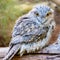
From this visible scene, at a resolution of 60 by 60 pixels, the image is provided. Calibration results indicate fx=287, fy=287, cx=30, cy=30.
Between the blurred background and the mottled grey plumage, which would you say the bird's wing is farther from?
the blurred background

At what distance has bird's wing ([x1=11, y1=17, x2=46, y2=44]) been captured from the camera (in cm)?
221

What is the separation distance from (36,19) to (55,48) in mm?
277

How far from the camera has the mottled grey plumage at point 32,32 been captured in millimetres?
2203

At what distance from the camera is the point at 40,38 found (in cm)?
228

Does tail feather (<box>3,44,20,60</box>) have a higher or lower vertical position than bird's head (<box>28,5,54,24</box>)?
lower

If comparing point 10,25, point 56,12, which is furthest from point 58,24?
point 10,25

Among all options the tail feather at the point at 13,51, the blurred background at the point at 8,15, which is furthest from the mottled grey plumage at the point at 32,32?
the blurred background at the point at 8,15

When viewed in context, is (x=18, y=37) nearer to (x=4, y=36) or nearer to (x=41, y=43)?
(x=41, y=43)

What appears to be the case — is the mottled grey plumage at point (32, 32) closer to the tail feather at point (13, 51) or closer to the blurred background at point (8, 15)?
the tail feather at point (13, 51)

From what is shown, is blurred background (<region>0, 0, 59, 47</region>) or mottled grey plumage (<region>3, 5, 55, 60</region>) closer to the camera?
mottled grey plumage (<region>3, 5, 55, 60</region>)

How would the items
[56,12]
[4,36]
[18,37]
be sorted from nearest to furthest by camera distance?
[18,37] → [4,36] → [56,12]

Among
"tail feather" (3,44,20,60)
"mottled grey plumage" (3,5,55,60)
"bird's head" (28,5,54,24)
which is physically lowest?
"tail feather" (3,44,20,60)

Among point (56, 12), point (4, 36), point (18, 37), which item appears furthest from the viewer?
point (56, 12)

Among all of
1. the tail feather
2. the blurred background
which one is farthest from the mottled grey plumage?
the blurred background
